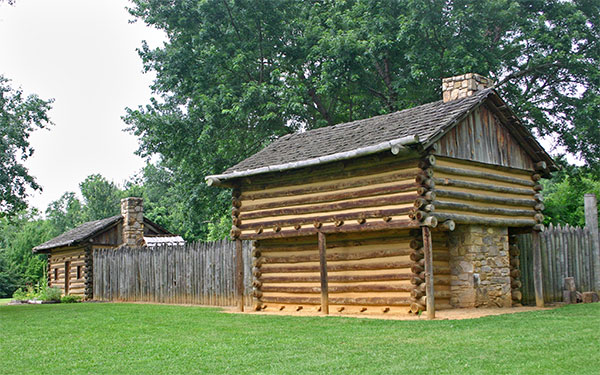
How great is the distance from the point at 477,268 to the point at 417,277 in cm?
180

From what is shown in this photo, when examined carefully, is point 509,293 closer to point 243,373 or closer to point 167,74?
point 243,373

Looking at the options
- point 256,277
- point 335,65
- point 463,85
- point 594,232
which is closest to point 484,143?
point 463,85

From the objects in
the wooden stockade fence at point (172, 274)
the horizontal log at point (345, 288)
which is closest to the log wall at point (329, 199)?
the horizontal log at point (345, 288)

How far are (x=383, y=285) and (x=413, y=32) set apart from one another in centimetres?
1283

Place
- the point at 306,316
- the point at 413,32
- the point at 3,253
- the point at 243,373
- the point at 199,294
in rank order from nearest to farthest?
the point at 243,373, the point at 306,316, the point at 199,294, the point at 413,32, the point at 3,253

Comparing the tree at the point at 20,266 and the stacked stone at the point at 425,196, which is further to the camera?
the tree at the point at 20,266

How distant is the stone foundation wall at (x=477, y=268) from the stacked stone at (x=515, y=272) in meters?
0.78

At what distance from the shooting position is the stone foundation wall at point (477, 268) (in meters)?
15.3

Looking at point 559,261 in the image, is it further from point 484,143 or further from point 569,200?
point 569,200

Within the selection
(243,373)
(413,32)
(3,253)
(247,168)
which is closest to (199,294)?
(247,168)

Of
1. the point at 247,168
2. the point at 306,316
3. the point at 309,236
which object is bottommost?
the point at 306,316

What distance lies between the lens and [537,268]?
664 inches

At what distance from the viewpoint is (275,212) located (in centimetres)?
1731

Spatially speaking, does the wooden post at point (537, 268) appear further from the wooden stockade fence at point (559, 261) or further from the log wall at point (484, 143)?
the log wall at point (484, 143)
